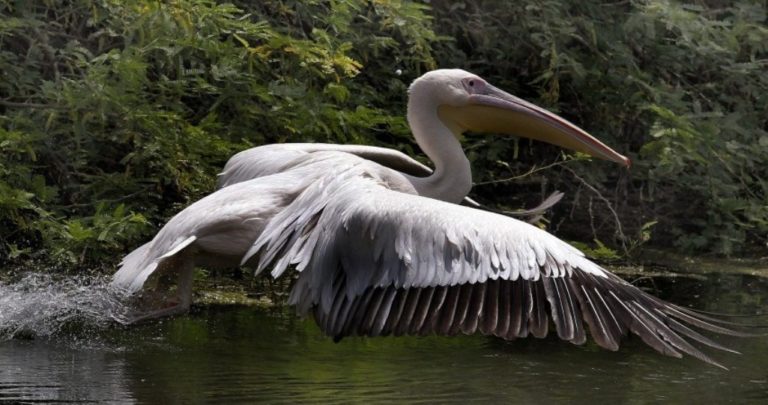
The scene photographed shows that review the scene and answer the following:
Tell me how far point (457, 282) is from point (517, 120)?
1978 millimetres

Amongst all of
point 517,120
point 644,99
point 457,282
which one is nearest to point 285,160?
point 517,120

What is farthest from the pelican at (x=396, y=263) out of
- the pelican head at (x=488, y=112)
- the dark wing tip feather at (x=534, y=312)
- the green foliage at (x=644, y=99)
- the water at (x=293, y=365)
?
the green foliage at (x=644, y=99)

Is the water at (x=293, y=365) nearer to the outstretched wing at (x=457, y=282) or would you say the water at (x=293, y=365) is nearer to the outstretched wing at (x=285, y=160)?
the outstretched wing at (x=457, y=282)

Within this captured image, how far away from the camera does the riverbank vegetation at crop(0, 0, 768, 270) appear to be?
7840mm

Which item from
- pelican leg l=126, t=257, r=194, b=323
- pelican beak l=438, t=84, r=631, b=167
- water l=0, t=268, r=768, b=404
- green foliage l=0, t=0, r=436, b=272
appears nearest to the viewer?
water l=0, t=268, r=768, b=404

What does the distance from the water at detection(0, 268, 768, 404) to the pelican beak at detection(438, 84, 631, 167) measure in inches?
38.2

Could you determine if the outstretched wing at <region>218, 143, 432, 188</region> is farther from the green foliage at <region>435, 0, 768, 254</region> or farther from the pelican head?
the green foliage at <region>435, 0, 768, 254</region>

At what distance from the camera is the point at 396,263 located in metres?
5.09

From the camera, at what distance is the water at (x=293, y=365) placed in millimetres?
5289

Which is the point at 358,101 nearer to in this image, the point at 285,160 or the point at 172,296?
the point at 285,160

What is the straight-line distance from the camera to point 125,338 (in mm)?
6371

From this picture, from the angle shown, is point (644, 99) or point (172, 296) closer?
point (172, 296)

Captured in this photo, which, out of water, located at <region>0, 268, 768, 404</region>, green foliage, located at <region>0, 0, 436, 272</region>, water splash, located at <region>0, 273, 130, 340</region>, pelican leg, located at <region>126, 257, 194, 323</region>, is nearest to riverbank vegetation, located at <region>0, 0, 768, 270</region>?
green foliage, located at <region>0, 0, 436, 272</region>

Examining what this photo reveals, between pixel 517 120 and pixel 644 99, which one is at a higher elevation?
pixel 644 99
